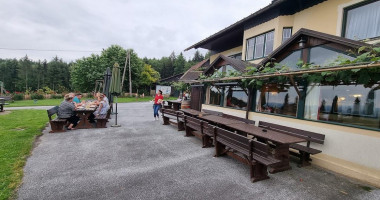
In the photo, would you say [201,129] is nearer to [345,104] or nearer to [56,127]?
[345,104]

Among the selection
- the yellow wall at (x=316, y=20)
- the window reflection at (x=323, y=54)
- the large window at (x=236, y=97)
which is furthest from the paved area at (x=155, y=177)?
the yellow wall at (x=316, y=20)

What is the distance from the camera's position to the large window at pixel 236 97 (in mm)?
7731

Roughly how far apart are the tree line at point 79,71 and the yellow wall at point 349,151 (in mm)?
29988

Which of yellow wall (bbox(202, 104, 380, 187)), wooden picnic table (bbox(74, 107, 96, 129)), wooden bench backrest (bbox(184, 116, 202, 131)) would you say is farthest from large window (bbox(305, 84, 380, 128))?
wooden picnic table (bbox(74, 107, 96, 129))

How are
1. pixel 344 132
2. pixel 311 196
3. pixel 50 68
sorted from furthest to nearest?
1. pixel 50 68
2. pixel 344 132
3. pixel 311 196

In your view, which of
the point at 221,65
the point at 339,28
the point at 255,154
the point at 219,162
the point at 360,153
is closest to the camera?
the point at 255,154

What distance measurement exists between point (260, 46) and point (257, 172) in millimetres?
7694

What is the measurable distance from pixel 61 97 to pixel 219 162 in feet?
106

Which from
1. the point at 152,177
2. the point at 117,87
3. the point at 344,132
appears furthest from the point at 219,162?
the point at 117,87

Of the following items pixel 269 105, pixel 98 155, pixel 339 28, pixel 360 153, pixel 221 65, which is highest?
pixel 339 28

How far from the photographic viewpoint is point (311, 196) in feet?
10.1

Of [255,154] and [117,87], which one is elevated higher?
[117,87]

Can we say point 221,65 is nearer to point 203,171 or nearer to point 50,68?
point 203,171

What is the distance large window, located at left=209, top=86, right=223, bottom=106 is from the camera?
948 cm
